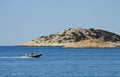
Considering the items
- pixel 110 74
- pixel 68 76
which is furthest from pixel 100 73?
pixel 68 76

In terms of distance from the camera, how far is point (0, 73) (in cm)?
9625

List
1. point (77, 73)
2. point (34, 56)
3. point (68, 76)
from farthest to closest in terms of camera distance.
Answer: point (34, 56) < point (77, 73) < point (68, 76)

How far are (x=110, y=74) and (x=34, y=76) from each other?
13.1m

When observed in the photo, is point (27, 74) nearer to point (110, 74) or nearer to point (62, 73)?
point (62, 73)

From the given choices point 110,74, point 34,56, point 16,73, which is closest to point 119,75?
point 110,74

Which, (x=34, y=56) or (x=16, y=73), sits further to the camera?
(x=34, y=56)

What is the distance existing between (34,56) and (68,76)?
7596 cm

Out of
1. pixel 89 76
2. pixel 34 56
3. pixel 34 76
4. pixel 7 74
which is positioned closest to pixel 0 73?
pixel 7 74

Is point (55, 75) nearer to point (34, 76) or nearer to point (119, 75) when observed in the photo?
point (34, 76)

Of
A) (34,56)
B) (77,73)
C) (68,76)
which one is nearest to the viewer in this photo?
(68,76)

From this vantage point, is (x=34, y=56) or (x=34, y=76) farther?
(x=34, y=56)

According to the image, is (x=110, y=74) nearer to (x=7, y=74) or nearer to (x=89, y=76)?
(x=89, y=76)

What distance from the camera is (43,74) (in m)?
94.9

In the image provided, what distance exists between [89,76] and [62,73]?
7.54m
